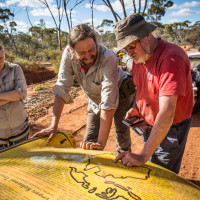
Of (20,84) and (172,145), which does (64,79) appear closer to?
(20,84)

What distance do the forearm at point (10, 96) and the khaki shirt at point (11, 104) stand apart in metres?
0.04

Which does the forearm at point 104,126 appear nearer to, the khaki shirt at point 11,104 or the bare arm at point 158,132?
the bare arm at point 158,132

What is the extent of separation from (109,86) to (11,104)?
1.26 metres

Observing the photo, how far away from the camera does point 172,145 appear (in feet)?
5.61

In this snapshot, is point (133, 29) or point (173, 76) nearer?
point (173, 76)

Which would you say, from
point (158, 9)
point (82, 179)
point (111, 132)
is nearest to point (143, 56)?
point (82, 179)

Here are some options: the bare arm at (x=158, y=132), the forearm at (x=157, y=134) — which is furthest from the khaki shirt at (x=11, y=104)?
the forearm at (x=157, y=134)

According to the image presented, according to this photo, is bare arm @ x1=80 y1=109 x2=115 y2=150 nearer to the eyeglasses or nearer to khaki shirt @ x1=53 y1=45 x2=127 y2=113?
khaki shirt @ x1=53 y1=45 x2=127 y2=113

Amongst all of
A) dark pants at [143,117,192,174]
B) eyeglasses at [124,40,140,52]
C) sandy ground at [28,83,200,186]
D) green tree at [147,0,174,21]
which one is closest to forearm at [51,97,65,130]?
eyeglasses at [124,40,140,52]

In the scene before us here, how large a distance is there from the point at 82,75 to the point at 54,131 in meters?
0.70

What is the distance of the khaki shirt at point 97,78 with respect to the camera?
1823mm

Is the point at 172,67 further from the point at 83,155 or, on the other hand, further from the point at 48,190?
the point at 48,190

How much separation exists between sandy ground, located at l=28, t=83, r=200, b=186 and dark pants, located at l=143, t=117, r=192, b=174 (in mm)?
1107

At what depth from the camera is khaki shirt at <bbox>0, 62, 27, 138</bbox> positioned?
2.18m
